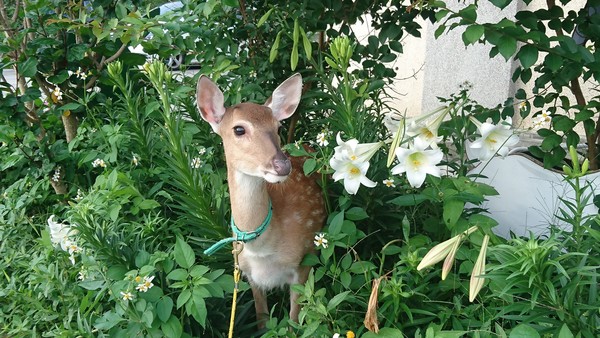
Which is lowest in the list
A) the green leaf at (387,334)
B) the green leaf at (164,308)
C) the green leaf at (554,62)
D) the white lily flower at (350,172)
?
the green leaf at (164,308)

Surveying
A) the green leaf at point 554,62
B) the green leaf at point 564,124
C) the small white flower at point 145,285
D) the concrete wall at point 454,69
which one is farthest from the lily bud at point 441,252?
the concrete wall at point 454,69

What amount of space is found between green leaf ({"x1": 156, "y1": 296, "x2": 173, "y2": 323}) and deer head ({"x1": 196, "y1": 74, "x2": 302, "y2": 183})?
58cm

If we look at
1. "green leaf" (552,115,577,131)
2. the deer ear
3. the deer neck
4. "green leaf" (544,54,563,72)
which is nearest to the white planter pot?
"green leaf" (552,115,577,131)

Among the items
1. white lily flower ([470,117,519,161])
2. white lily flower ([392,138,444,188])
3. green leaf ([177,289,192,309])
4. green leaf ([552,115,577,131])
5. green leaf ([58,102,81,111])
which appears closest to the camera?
white lily flower ([392,138,444,188])

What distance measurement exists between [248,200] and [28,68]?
201 centimetres

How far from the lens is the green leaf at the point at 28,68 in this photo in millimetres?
3600

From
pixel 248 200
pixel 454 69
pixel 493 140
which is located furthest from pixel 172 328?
pixel 454 69

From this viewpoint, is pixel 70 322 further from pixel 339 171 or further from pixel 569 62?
pixel 569 62

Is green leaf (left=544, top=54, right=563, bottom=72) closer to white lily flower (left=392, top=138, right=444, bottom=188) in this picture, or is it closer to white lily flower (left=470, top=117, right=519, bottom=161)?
white lily flower (left=470, top=117, right=519, bottom=161)

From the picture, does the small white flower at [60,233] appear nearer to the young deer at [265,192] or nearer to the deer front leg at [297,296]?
the young deer at [265,192]

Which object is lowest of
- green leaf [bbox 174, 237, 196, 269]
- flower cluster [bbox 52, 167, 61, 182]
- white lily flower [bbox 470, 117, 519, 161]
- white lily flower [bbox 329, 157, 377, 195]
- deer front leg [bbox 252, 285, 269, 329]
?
flower cluster [bbox 52, 167, 61, 182]

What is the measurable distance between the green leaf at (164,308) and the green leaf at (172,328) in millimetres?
19

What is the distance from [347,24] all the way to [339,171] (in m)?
1.73

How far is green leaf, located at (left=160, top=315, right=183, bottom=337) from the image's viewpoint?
2154 mm
